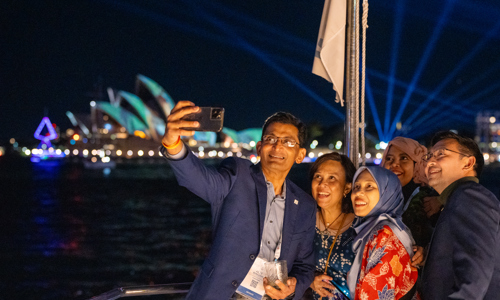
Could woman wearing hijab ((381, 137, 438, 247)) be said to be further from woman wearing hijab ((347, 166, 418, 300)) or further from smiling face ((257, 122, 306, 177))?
smiling face ((257, 122, 306, 177))

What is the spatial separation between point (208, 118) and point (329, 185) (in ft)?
3.30

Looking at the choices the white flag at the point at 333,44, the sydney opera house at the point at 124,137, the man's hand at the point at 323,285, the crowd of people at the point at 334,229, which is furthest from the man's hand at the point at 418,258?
the sydney opera house at the point at 124,137

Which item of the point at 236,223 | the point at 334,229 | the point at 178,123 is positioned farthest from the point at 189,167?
the point at 334,229

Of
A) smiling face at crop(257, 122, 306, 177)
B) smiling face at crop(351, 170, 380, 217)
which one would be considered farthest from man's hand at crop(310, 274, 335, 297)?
smiling face at crop(257, 122, 306, 177)

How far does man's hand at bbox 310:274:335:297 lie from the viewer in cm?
219

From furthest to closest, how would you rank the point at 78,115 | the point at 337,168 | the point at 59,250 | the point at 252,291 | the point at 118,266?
the point at 78,115
the point at 59,250
the point at 118,266
the point at 337,168
the point at 252,291

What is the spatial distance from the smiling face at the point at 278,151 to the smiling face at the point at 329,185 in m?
0.32

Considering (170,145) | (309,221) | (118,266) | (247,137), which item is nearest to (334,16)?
(309,221)

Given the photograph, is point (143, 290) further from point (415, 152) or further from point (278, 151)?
point (415, 152)

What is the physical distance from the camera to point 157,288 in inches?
85.9

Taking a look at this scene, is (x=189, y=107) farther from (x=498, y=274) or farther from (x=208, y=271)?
(x=498, y=274)

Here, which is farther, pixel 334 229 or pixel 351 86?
pixel 351 86

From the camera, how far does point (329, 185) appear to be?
242 cm

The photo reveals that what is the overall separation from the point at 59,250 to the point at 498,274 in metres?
16.2
